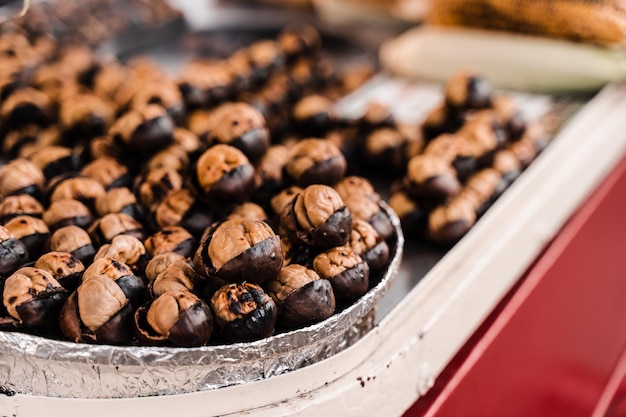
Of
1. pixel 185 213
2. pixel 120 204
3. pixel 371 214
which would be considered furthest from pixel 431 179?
pixel 120 204

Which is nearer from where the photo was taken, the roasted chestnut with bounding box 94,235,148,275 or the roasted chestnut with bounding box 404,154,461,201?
the roasted chestnut with bounding box 94,235,148,275

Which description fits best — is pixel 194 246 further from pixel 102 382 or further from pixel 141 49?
pixel 141 49

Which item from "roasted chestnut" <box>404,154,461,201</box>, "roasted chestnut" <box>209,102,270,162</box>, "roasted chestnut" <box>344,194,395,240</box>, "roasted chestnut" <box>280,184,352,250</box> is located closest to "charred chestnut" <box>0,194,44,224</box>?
"roasted chestnut" <box>209,102,270,162</box>

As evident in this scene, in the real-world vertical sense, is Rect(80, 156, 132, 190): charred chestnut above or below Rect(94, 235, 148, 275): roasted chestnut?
below

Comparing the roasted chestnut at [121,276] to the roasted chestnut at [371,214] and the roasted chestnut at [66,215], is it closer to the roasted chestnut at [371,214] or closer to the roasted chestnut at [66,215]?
the roasted chestnut at [66,215]

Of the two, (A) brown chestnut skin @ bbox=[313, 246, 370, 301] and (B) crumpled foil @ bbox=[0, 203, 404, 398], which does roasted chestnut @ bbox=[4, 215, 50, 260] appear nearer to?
(B) crumpled foil @ bbox=[0, 203, 404, 398]

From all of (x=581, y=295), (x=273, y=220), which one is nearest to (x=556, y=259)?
(x=581, y=295)

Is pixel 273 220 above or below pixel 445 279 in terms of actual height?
above
